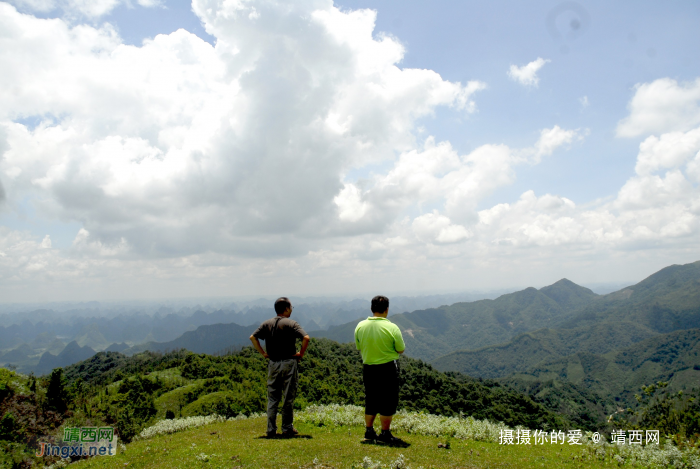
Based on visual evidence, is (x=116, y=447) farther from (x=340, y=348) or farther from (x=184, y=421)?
(x=340, y=348)

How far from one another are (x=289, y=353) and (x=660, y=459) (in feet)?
31.0

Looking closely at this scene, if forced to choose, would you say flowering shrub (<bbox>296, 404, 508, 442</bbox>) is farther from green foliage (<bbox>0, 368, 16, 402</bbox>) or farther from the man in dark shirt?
green foliage (<bbox>0, 368, 16, 402</bbox>)

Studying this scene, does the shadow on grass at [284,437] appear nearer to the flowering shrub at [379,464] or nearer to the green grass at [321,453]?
the green grass at [321,453]

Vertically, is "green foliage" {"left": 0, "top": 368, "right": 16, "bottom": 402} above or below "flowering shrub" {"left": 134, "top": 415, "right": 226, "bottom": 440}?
above

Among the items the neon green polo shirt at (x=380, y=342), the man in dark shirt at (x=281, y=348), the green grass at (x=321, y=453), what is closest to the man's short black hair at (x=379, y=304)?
the neon green polo shirt at (x=380, y=342)

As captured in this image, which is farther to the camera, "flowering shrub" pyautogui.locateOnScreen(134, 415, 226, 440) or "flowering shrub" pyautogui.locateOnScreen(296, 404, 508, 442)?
"flowering shrub" pyautogui.locateOnScreen(134, 415, 226, 440)

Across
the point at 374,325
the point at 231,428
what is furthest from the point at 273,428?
the point at 374,325

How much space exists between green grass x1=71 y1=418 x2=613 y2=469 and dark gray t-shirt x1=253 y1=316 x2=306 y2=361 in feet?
7.21

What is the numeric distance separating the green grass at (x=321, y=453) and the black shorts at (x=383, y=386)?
100 cm

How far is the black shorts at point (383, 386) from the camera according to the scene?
815cm

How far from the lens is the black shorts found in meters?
8.15

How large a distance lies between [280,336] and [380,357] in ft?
8.64

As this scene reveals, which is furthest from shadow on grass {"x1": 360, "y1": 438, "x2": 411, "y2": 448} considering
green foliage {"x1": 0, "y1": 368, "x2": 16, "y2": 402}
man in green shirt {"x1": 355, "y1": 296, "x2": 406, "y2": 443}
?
green foliage {"x1": 0, "y1": 368, "x2": 16, "y2": 402}

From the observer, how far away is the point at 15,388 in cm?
1307
